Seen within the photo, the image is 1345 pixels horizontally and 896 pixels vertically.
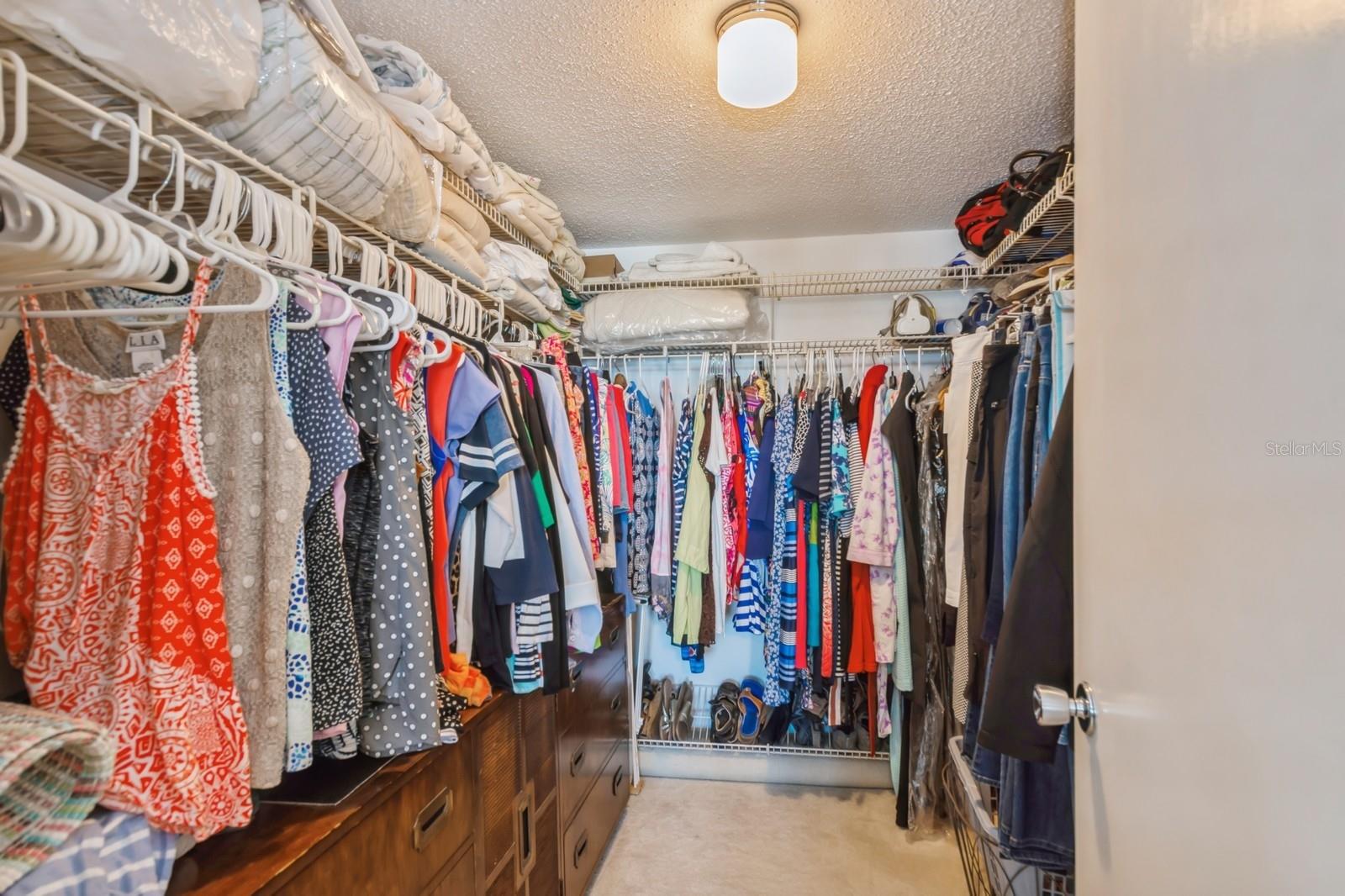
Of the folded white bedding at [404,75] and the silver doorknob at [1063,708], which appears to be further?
the folded white bedding at [404,75]

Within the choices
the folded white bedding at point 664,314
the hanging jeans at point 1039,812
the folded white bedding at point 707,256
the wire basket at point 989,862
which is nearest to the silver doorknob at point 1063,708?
the hanging jeans at point 1039,812

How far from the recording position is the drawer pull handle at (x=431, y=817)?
983mm

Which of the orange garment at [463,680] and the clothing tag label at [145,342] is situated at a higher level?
the clothing tag label at [145,342]

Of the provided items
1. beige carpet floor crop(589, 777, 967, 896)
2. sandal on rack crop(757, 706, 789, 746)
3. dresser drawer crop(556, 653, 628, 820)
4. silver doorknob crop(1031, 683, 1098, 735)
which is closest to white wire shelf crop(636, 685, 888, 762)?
sandal on rack crop(757, 706, 789, 746)

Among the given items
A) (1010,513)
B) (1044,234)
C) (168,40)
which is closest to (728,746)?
(1010,513)

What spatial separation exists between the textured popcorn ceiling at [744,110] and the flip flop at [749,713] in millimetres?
2004

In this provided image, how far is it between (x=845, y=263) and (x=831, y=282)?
0.89 feet

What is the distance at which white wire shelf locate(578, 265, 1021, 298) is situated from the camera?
2311 millimetres

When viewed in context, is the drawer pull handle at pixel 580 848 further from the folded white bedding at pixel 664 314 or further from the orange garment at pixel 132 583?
the folded white bedding at pixel 664 314

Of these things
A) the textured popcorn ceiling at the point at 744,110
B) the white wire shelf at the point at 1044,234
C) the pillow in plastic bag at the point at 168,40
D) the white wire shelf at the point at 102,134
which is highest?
the textured popcorn ceiling at the point at 744,110

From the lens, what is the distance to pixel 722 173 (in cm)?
206

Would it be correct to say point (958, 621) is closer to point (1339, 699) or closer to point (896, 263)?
point (1339, 699)

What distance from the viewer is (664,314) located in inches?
92.3

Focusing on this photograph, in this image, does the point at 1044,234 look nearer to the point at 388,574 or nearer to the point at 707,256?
the point at 707,256
